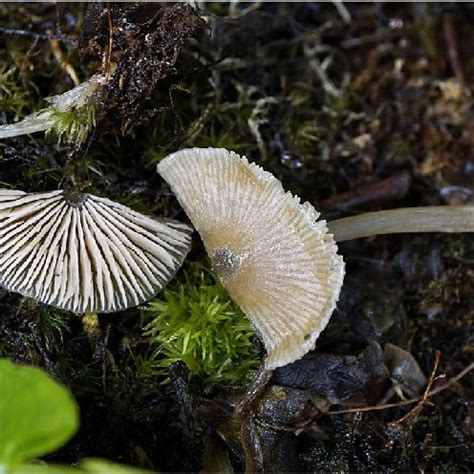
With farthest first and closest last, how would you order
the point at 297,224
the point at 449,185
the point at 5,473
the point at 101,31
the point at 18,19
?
the point at 449,185, the point at 18,19, the point at 101,31, the point at 297,224, the point at 5,473

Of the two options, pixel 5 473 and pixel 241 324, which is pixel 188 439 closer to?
pixel 241 324

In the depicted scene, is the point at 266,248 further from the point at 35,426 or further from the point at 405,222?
the point at 35,426

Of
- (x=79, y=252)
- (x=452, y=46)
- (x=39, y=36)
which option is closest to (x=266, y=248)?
(x=79, y=252)

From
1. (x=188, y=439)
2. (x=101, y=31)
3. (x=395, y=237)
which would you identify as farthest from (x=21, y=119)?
Result: (x=395, y=237)

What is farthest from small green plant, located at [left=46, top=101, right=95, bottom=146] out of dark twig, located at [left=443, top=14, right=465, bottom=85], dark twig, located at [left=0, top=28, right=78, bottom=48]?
dark twig, located at [left=443, top=14, right=465, bottom=85]

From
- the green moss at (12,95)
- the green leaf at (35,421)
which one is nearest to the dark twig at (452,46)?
the green moss at (12,95)

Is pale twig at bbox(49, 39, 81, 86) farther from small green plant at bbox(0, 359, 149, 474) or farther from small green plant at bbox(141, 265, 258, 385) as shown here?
small green plant at bbox(0, 359, 149, 474)
